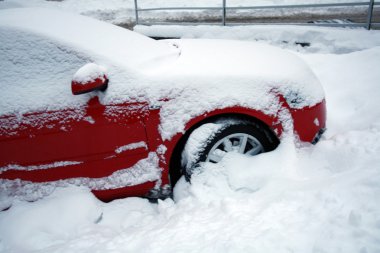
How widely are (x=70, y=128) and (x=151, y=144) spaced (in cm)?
59

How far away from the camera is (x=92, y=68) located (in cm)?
215

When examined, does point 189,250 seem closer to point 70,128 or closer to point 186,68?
point 70,128

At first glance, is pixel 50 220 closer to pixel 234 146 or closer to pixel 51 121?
pixel 51 121

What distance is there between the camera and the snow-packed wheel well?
246 centimetres

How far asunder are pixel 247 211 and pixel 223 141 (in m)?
0.62

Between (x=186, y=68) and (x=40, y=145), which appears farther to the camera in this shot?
(x=186, y=68)

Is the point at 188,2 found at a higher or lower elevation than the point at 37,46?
higher

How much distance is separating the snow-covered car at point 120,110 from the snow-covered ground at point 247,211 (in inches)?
5.5

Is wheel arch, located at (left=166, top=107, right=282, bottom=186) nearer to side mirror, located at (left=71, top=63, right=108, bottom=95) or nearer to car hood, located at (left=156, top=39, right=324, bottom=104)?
car hood, located at (left=156, top=39, right=324, bottom=104)

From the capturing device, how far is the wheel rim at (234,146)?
2494 millimetres

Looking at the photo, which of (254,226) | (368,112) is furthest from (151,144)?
(368,112)

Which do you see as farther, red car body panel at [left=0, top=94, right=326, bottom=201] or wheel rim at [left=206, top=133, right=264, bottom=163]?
wheel rim at [left=206, top=133, right=264, bottom=163]

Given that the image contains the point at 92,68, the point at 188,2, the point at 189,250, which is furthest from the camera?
the point at 188,2

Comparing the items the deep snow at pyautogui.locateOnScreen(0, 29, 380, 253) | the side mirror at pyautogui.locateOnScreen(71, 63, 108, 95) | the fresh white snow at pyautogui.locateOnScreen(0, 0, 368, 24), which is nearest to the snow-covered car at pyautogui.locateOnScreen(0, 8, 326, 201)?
the side mirror at pyautogui.locateOnScreen(71, 63, 108, 95)
